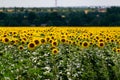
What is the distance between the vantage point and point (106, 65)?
29.4 feet

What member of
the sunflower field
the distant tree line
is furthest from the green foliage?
the distant tree line

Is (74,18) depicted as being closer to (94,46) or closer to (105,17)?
(105,17)

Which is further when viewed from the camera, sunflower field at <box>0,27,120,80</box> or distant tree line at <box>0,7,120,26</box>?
distant tree line at <box>0,7,120,26</box>

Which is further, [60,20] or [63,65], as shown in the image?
[60,20]

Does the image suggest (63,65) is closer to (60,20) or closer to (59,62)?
(59,62)

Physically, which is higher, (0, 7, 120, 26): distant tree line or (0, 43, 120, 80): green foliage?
(0, 43, 120, 80): green foliage

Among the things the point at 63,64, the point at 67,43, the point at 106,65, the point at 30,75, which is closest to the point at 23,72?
the point at 30,75

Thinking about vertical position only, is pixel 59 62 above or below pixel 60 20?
above

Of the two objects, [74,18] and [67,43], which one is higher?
[67,43]

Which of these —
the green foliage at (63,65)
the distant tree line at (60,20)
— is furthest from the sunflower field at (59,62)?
the distant tree line at (60,20)

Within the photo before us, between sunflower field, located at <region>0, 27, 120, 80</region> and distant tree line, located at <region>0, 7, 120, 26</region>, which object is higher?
sunflower field, located at <region>0, 27, 120, 80</region>

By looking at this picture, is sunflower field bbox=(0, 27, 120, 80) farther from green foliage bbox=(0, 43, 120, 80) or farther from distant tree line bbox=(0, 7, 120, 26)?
distant tree line bbox=(0, 7, 120, 26)

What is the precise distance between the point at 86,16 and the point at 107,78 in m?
36.8

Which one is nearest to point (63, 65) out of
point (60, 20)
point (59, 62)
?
point (59, 62)
